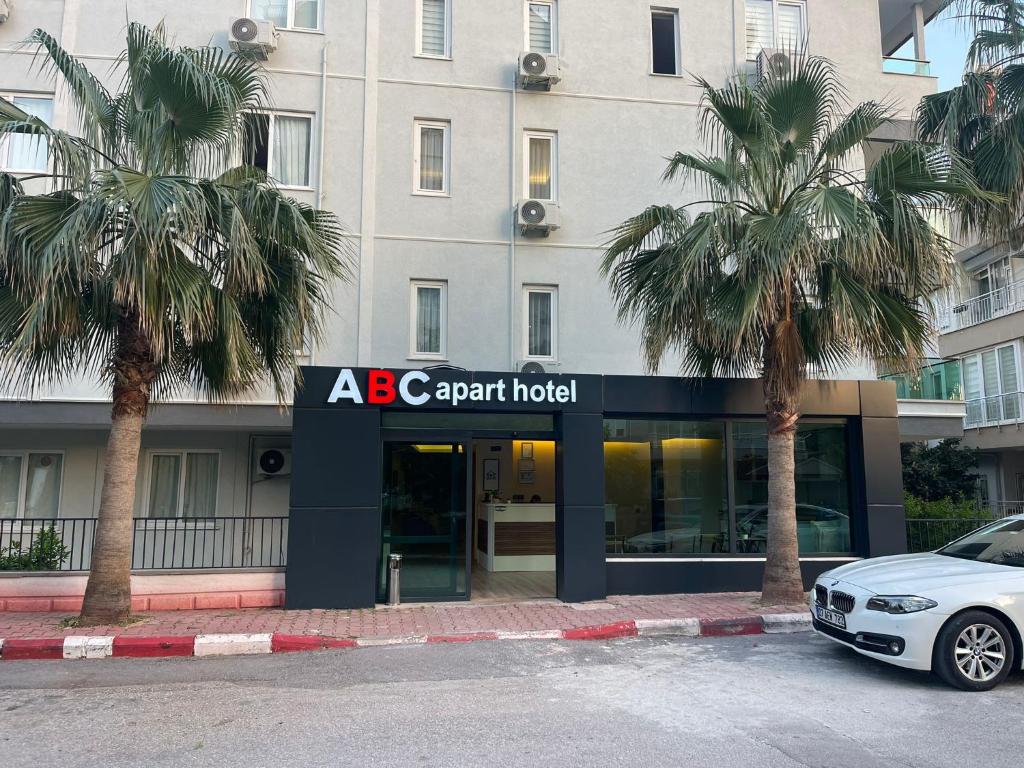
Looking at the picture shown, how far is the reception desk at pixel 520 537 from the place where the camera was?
1437 centimetres

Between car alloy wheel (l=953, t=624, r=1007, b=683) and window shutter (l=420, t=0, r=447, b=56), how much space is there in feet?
43.0

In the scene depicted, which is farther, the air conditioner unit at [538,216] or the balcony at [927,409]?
the balcony at [927,409]

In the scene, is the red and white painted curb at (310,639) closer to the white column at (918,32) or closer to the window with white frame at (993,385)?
the white column at (918,32)

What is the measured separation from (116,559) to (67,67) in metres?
5.79

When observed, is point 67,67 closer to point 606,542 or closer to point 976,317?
point 606,542

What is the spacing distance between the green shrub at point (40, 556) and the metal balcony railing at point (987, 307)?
24.5m

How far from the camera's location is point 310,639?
28.5ft

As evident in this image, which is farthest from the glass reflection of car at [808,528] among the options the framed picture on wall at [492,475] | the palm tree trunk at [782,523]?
the framed picture on wall at [492,475]

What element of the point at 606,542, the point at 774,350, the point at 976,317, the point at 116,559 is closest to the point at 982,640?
the point at 774,350

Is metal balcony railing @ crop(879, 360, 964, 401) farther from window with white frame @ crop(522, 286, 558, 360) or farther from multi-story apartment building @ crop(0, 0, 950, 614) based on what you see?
window with white frame @ crop(522, 286, 558, 360)

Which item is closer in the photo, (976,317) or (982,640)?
(982,640)

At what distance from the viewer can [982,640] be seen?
681cm

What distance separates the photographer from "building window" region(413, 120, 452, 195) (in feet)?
48.1

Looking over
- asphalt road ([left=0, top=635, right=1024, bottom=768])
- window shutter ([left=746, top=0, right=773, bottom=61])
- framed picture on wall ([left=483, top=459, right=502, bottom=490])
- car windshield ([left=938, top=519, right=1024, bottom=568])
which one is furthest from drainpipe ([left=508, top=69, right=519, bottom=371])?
car windshield ([left=938, top=519, right=1024, bottom=568])
